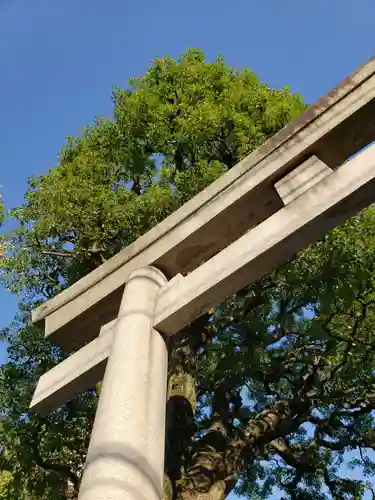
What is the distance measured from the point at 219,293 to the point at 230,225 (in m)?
0.84

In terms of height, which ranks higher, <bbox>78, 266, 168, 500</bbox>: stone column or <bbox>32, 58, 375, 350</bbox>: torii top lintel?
<bbox>32, 58, 375, 350</bbox>: torii top lintel

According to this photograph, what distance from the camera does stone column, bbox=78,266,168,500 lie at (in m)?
3.11

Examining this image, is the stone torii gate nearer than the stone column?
No

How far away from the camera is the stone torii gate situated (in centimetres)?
350

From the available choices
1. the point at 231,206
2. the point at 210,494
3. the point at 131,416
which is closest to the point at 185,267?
the point at 231,206

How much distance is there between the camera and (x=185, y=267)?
4898mm

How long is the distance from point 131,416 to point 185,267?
5.87 ft

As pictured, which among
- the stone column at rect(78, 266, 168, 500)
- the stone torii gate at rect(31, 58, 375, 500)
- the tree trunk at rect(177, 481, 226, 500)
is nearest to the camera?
the stone column at rect(78, 266, 168, 500)

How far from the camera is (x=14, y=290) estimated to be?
36.5 feet

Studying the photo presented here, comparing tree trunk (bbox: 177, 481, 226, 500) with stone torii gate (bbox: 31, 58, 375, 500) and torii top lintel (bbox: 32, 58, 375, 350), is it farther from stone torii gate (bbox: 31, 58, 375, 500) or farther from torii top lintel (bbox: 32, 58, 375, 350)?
torii top lintel (bbox: 32, 58, 375, 350)

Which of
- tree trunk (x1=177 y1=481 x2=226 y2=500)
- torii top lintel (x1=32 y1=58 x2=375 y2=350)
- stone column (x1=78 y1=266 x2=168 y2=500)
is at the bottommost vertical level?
stone column (x1=78 y1=266 x2=168 y2=500)

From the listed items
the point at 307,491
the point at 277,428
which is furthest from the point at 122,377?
the point at 307,491

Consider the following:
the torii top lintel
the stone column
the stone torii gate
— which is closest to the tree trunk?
the stone torii gate

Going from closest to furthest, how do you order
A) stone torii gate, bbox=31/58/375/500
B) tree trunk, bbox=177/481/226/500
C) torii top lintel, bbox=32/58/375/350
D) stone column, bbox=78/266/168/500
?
stone column, bbox=78/266/168/500 → stone torii gate, bbox=31/58/375/500 → torii top lintel, bbox=32/58/375/350 → tree trunk, bbox=177/481/226/500
